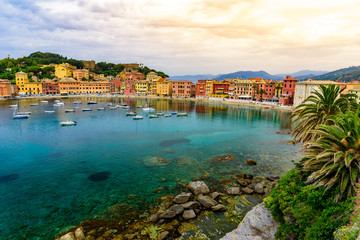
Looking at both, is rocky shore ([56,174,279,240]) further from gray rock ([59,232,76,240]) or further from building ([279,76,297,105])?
building ([279,76,297,105])

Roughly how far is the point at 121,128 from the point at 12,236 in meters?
41.7

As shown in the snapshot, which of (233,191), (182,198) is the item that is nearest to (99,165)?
(182,198)

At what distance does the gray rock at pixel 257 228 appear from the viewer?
14539 millimetres

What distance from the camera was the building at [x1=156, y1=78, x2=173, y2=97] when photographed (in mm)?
162250

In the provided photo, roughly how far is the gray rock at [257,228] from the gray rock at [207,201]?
3886mm

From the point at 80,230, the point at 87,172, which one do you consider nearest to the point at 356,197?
the point at 80,230

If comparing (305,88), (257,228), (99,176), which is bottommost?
(99,176)

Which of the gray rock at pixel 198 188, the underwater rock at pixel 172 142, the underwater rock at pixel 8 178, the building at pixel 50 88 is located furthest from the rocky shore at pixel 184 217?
the building at pixel 50 88

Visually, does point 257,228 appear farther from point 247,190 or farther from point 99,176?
point 99,176

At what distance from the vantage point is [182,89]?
159 m

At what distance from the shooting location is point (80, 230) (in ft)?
53.2

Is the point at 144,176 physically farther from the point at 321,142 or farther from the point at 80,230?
the point at 321,142

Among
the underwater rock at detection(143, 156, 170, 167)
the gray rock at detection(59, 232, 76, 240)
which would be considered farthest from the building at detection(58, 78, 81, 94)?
the gray rock at detection(59, 232, 76, 240)

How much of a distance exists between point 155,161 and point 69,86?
154344 mm
